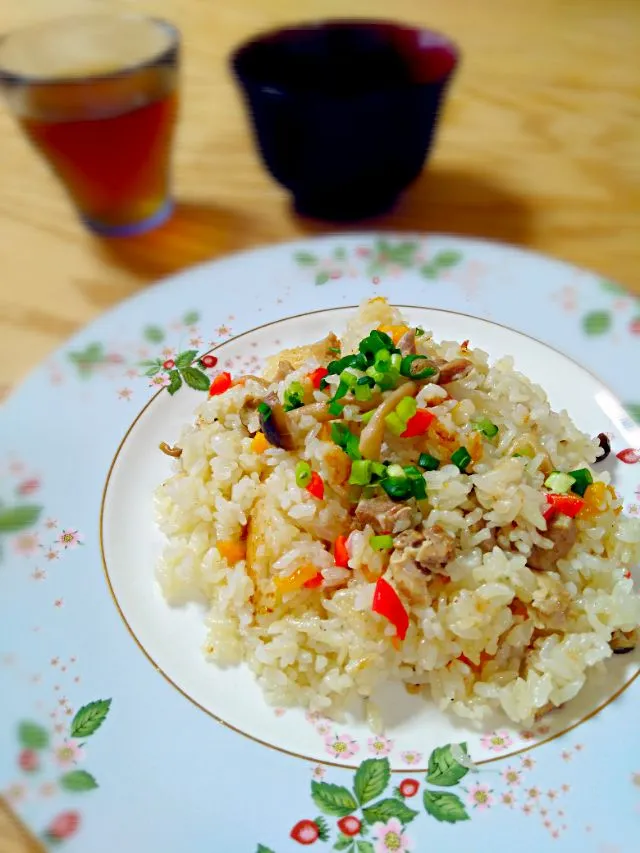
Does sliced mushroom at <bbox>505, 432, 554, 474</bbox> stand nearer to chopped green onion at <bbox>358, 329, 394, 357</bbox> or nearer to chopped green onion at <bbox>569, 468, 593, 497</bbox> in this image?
chopped green onion at <bbox>569, 468, 593, 497</bbox>

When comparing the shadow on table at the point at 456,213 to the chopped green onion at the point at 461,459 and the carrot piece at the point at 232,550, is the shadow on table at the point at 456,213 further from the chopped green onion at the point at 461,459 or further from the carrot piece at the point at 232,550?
the carrot piece at the point at 232,550

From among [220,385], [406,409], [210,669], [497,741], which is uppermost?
[406,409]

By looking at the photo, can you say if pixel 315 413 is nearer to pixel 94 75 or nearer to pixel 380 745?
pixel 380 745

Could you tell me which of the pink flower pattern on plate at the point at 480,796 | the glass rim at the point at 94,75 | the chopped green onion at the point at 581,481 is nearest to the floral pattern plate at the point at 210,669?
the pink flower pattern on plate at the point at 480,796

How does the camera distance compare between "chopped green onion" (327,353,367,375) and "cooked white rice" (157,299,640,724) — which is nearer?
"cooked white rice" (157,299,640,724)

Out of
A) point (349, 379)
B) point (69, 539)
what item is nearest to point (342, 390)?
point (349, 379)

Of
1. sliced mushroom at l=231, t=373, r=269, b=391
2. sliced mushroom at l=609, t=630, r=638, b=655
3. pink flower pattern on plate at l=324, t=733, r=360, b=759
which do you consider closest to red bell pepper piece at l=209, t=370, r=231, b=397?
sliced mushroom at l=231, t=373, r=269, b=391
